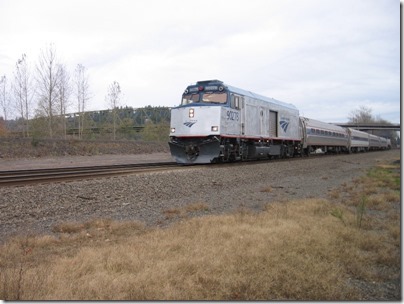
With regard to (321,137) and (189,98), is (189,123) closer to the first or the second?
(189,98)

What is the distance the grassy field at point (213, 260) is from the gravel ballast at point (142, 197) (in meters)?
0.90

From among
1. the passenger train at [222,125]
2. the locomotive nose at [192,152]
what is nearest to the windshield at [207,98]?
the passenger train at [222,125]

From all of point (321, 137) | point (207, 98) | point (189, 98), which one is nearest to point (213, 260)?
point (207, 98)

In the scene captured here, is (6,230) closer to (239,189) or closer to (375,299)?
(375,299)

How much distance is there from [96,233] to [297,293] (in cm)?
368

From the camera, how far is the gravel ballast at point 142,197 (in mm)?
7428

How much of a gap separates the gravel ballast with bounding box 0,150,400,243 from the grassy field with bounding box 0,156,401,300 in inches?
35.2

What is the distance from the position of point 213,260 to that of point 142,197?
5368 mm

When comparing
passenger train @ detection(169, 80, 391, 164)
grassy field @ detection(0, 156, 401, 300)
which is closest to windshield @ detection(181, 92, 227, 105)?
passenger train @ detection(169, 80, 391, 164)

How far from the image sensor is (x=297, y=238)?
225 inches

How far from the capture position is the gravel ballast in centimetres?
743

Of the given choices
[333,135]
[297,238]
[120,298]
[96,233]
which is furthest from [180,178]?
[333,135]

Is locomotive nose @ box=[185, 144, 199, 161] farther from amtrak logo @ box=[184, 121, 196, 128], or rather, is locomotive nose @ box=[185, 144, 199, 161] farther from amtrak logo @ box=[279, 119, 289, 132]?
amtrak logo @ box=[279, 119, 289, 132]

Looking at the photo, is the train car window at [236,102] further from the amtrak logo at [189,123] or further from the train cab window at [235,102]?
the amtrak logo at [189,123]
